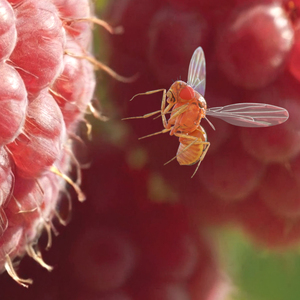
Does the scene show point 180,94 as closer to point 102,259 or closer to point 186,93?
point 186,93

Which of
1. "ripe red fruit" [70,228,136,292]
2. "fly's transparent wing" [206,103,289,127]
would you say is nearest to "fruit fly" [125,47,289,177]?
"fly's transparent wing" [206,103,289,127]

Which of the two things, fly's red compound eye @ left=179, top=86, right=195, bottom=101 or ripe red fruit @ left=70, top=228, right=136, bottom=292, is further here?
ripe red fruit @ left=70, top=228, right=136, bottom=292

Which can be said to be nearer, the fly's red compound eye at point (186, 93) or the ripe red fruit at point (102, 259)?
the fly's red compound eye at point (186, 93)

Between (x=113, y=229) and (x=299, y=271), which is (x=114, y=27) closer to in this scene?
(x=113, y=229)

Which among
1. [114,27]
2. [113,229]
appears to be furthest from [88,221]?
[114,27]

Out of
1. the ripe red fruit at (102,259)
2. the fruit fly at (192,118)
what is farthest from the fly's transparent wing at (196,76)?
the ripe red fruit at (102,259)

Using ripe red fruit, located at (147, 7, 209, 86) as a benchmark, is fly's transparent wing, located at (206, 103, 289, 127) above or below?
above

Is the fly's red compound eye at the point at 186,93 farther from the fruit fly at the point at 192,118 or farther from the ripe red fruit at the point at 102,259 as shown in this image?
the ripe red fruit at the point at 102,259

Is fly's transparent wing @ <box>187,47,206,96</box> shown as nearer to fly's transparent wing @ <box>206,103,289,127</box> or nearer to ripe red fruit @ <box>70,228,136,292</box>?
fly's transparent wing @ <box>206,103,289,127</box>
